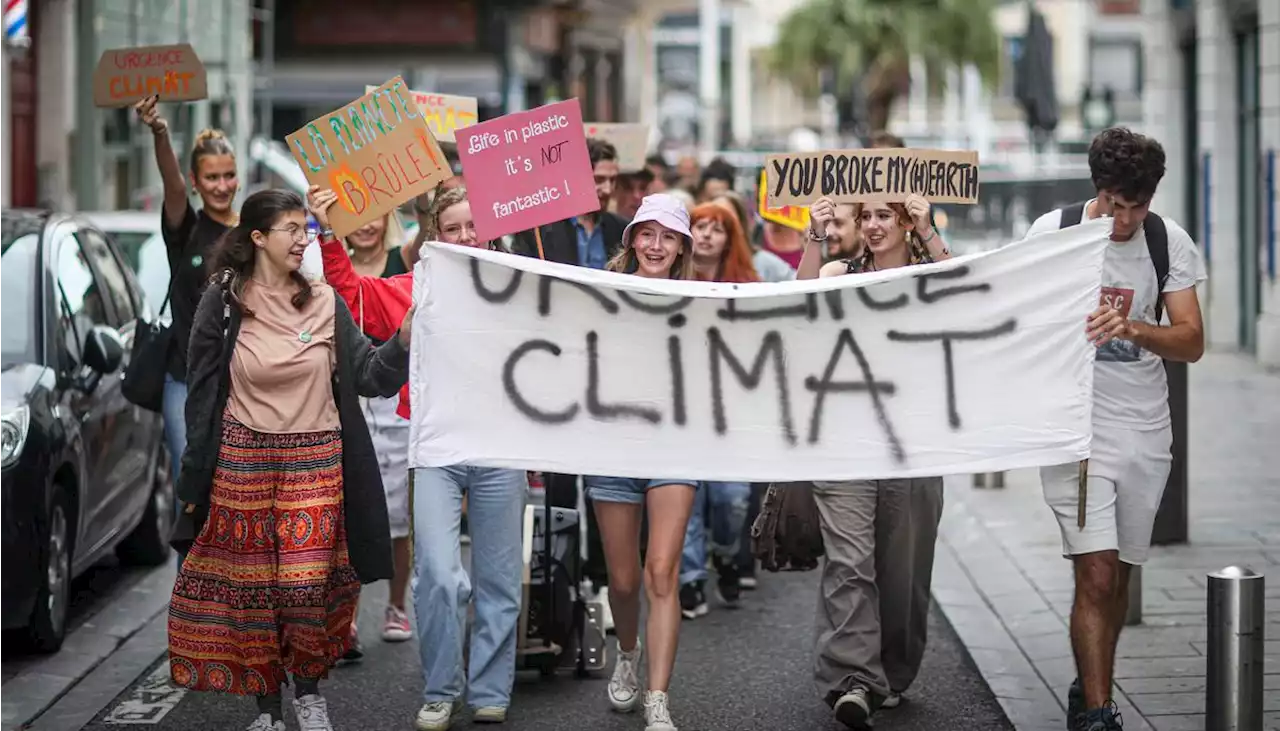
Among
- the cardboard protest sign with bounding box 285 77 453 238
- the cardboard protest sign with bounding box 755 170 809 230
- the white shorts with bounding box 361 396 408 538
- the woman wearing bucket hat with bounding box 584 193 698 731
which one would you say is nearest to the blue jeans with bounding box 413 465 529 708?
the woman wearing bucket hat with bounding box 584 193 698 731

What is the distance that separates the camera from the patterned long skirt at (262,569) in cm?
614

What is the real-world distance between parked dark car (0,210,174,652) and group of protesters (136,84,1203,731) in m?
1.25

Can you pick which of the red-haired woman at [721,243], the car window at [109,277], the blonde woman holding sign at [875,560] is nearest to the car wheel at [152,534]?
the car window at [109,277]

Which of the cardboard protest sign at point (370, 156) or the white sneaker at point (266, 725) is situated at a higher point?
the cardboard protest sign at point (370, 156)

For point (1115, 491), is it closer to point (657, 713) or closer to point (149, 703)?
point (657, 713)

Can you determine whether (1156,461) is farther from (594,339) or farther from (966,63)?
(966,63)

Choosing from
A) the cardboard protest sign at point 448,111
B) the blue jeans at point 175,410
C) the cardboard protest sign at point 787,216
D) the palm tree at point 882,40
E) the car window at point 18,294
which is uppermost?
the palm tree at point 882,40

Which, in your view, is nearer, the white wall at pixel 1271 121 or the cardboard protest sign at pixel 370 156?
the cardboard protest sign at pixel 370 156

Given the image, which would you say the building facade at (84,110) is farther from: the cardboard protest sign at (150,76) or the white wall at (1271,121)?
the cardboard protest sign at (150,76)

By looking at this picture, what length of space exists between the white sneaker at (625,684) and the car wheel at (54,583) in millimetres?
2175

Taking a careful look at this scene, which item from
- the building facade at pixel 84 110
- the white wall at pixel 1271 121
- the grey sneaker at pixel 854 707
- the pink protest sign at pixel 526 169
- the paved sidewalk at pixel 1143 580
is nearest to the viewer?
the grey sneaker at pixel 854 707

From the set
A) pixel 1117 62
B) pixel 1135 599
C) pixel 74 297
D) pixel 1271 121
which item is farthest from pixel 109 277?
pixel 1117 62

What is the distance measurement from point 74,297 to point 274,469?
290 centimetres

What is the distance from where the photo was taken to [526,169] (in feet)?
22.2
